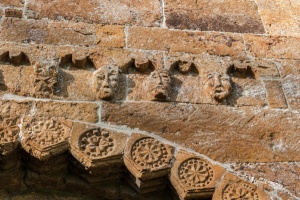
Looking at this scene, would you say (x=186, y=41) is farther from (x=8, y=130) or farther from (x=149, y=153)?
(x=8, y=130)

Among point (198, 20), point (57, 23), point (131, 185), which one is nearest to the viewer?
point (131, 185)

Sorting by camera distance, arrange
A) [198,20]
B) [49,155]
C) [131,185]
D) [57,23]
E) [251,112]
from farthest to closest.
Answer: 1. [198,20]
2. [57,23]
3. [251,112]
4. [131,185]
5. [49,155]

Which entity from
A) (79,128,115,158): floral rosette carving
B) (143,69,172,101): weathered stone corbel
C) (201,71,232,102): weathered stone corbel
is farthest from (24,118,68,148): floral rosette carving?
(201,71,232,102): weathered stone corbel

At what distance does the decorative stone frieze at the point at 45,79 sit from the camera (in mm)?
3256

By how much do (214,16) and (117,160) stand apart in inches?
67.7

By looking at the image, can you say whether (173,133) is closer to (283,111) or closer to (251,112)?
(251,112)

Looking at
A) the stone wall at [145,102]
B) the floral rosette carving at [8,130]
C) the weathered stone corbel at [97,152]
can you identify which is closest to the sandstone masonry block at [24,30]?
the stone wall at [145,102]

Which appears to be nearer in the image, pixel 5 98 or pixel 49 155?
pixel 49 155

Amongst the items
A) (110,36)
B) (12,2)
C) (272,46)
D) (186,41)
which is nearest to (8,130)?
(110,36)

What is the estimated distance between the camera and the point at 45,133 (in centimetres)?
302

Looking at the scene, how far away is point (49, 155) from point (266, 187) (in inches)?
53.5

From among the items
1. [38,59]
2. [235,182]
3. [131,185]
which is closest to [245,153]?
[235,182]

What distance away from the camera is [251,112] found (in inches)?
134

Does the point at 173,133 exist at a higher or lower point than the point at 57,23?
lower
